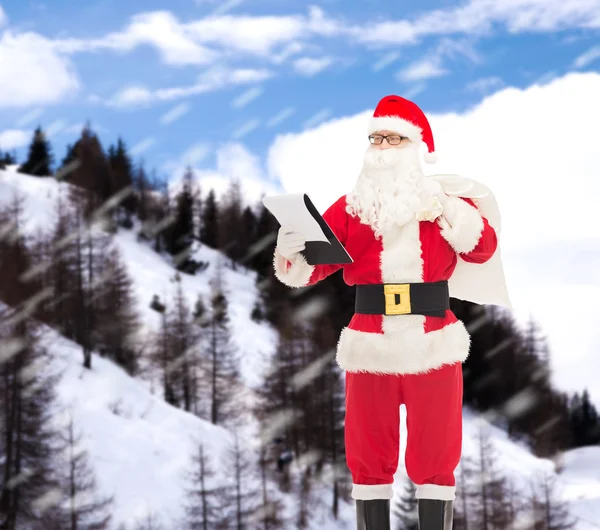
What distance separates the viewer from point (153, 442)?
31156 mm

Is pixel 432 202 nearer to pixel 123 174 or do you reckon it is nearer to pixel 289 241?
pixel 289 241

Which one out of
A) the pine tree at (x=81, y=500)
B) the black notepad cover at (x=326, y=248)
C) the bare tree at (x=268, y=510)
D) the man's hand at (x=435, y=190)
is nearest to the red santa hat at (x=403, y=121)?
the man's hand at (x=435, y=190)

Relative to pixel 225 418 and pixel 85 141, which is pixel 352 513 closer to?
pixel 225 418

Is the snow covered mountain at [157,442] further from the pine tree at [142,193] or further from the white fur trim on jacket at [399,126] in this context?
the white fur trim on jacket at [399,126]

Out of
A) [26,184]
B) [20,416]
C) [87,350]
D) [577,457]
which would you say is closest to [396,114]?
[20,416]

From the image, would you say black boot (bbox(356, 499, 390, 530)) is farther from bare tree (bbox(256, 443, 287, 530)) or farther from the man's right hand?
bare tree (bbox(256, 443, 287, 530))

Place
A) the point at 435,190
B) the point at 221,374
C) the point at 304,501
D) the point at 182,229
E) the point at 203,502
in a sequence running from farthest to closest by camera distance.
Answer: the point at 182,229 < the point at 221,374 < the point at 304,501 < the point at 203,502 < the point at 435,190

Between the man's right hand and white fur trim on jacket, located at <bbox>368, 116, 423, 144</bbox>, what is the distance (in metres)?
0.78

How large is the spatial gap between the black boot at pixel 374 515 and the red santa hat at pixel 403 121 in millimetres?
1955

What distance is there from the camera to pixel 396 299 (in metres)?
4.08

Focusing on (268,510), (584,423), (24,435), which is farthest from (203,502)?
(584,423)

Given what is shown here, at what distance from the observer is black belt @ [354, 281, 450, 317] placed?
4078 millimetres

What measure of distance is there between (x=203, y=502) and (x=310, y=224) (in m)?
25.3

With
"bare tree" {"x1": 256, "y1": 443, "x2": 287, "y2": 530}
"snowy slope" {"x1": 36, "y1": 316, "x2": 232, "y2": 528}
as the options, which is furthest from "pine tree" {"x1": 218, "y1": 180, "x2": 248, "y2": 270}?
"bare tree" {"x1": 256, "y1": 443, "x2": 287, "y2": 530}
